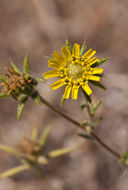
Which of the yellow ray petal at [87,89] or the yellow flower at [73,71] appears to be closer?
the yellow ray petal at [87,89]

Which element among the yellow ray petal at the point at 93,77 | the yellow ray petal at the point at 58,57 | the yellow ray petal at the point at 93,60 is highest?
the yellow ray petal at the point at 93,60

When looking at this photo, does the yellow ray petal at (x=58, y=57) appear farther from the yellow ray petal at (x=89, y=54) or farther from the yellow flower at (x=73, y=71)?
the yellow ray petal at (x=89, y=54)

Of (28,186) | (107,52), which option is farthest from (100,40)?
(28,186)

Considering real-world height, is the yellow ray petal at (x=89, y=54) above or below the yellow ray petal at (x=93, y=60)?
above

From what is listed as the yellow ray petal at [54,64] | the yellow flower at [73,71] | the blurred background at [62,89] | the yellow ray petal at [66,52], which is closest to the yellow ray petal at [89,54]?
the yellow flower at [73,71]

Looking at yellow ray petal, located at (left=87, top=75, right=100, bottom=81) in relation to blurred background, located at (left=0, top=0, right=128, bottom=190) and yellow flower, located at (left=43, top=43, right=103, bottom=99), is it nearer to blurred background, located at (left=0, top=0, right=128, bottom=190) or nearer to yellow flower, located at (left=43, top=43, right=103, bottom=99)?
yellow flower, located at (left=43, top=43, right=103, bottom=99)

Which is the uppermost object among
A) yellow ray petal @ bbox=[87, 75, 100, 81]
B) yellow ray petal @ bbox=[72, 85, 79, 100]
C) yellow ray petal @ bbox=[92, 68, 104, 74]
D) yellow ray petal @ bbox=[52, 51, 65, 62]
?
yellow ray petal @ bbox=[52, 51, 65, 62]

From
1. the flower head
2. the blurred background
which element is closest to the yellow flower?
the flower head

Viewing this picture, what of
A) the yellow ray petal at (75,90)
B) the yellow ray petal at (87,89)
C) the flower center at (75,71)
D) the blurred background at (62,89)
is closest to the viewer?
the yellow ray petal at (87,89)
